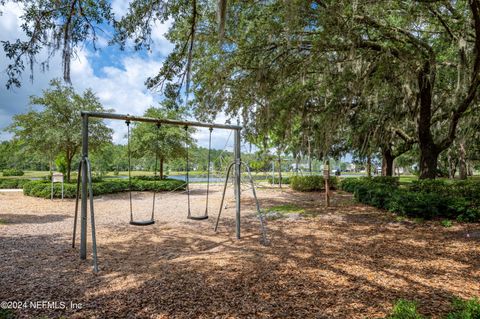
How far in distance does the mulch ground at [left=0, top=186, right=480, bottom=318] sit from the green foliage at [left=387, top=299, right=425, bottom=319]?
103 mm

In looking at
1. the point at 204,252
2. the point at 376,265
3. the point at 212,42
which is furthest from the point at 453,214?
the point at 212,42

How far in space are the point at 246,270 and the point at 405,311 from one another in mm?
1523

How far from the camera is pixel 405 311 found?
6.72 feet

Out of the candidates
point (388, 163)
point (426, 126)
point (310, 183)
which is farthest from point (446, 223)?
point (388, 163)

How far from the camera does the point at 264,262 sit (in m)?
3.37

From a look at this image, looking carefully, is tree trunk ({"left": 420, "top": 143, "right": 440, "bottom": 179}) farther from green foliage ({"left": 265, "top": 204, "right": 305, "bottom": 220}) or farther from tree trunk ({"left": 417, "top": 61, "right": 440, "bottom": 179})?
green foliage ({"left": 265, "top": 204, "right": 305, "bottom": 220})

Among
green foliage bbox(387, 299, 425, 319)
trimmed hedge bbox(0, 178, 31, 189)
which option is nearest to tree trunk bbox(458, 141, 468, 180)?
green foliage bbox(387, 299, 425, 319)

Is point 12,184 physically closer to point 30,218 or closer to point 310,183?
point 30,218

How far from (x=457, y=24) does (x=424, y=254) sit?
5096 millimetres

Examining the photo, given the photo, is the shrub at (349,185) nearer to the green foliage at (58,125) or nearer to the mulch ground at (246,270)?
the mulch ground at (246,270)

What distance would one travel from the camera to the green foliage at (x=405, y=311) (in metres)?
1.96

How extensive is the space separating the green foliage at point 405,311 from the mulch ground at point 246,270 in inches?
4.0

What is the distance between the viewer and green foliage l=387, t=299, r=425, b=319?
1.96 metres

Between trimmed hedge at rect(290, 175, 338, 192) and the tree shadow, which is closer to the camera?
the tree shadow
